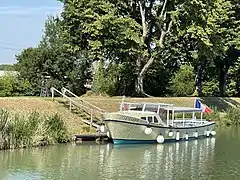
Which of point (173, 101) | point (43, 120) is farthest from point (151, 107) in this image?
point (173, 101)

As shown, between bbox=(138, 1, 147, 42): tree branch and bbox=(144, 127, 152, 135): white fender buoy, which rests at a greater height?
bbox=(138, 1, 147, 42): tree branch

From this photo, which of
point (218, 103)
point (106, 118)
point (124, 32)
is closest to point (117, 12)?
point (124, 32)

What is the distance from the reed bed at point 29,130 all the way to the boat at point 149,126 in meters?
2.99

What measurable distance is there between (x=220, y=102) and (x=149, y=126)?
2343 cm

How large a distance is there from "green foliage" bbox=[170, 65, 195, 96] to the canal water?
2463 cm

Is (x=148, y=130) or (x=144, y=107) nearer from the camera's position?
(x=148, y=130)

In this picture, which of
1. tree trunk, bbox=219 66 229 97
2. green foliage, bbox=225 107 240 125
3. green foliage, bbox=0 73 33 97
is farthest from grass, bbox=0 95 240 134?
tree trunk, bbox=219 66 229 97

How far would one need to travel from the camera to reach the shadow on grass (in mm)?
52847

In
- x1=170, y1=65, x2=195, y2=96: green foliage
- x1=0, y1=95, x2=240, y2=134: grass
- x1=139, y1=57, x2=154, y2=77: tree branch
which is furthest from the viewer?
x1=170, y1=65, x2=195, y2=96: green foliage

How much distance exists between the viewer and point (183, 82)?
60.4 m

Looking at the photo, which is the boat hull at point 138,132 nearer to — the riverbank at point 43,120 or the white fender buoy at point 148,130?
the white fender buoy at point 148,130

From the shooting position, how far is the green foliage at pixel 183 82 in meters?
58.4

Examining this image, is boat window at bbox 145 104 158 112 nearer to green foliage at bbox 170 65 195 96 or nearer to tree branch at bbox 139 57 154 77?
tree branch at bbox 139 57 154 77

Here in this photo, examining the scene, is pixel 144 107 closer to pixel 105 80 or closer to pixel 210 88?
pixel 105 80
